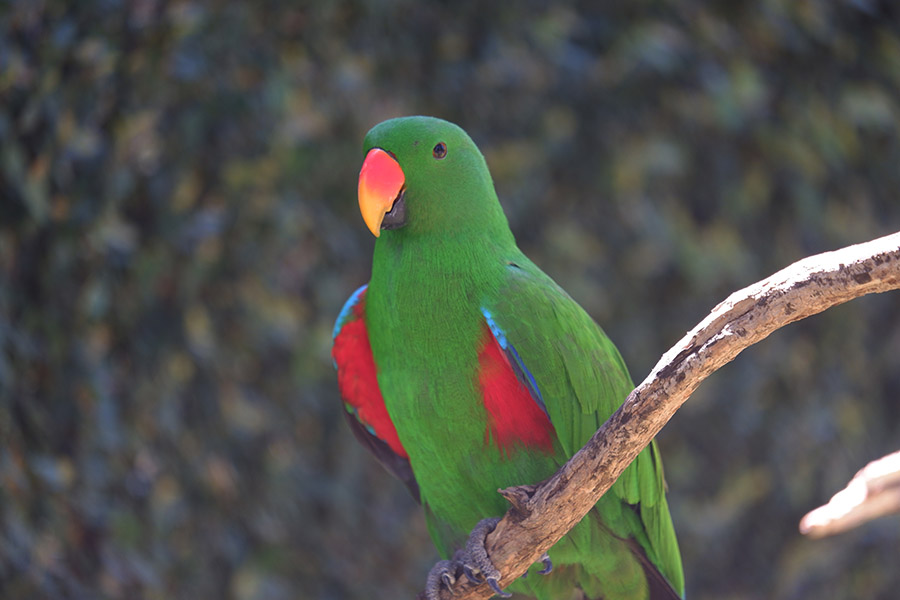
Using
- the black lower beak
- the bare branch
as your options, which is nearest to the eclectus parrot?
the black lower beak

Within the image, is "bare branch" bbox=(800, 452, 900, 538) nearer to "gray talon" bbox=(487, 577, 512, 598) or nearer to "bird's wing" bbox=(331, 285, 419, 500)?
"gray talon" bbox=(487, 577, 512, 598)

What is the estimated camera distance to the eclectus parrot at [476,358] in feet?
3.13

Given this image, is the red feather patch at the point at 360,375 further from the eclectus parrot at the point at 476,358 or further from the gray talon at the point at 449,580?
the gray talon at the point at 449,580

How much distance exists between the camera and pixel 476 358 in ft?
3.13

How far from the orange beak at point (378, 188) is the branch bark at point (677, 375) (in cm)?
36

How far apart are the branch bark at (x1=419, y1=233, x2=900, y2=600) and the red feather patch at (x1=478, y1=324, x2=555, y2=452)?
0.08m

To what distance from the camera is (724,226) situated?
202cm

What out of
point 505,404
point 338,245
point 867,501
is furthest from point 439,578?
point 338,245

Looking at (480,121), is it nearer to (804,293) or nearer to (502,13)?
(502,13)

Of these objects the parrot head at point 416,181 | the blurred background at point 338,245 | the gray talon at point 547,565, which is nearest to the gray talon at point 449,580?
the gray talon at point 547,565

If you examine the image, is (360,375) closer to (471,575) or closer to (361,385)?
(361,385)

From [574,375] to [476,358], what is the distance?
0.12m

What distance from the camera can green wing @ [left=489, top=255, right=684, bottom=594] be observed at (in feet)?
3.10

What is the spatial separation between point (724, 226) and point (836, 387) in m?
0.53
